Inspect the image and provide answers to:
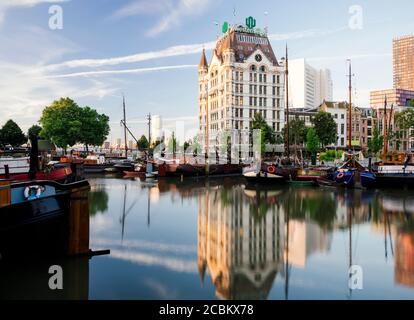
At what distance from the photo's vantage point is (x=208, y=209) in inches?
953

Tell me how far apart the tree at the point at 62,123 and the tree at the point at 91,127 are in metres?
1.06

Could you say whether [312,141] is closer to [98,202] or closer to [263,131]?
[263,131]

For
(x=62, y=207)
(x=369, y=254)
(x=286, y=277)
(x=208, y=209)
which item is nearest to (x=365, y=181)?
(x=208, y=209)

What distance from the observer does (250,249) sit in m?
14.5

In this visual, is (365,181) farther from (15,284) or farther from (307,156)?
(307,156)

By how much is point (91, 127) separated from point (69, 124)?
5.27 meters

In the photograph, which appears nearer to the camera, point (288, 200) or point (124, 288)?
point (124, 288)

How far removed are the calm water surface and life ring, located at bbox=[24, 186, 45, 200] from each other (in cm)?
274

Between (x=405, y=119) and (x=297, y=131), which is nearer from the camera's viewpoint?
(x=405, y=119)

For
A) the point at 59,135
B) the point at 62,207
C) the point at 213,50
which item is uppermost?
the point at 213,50

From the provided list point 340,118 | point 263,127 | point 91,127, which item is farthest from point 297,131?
point 91,127

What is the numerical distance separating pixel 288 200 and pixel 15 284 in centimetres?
2111

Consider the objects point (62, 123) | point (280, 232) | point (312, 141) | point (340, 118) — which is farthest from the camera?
point (340, 118)

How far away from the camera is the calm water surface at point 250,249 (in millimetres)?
10375
